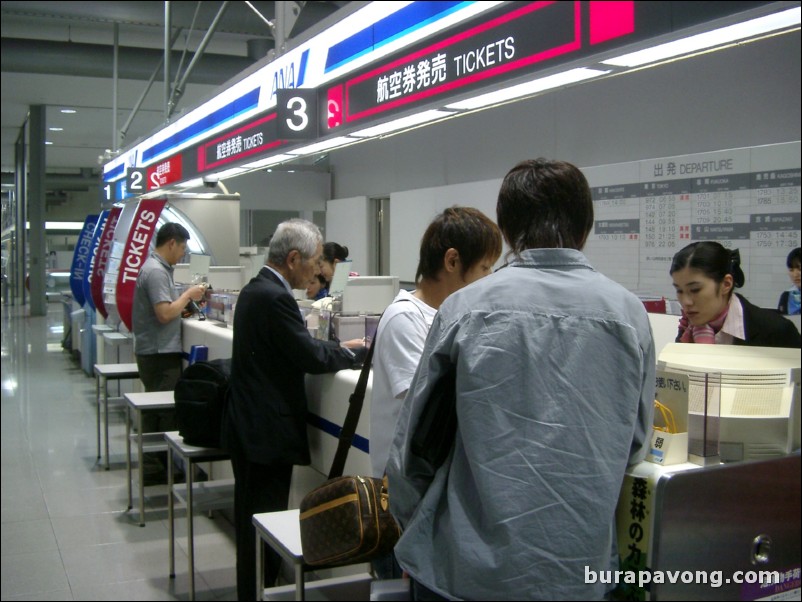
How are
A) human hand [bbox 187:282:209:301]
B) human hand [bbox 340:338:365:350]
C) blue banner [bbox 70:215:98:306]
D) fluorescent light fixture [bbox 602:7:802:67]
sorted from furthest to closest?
1. blue banner [bbox 70:215:98:306]
2. human hand [bbox 187:282:209:301]
3. human hand [bbox 340:338:365:350]
4. fluorescent light fixture [bbox 602:7:802:67]

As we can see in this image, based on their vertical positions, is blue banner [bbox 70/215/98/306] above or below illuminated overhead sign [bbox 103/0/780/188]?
below

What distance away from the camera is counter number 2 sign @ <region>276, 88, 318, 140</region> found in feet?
10.9

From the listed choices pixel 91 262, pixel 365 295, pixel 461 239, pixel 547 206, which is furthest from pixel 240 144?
pixel 91 262

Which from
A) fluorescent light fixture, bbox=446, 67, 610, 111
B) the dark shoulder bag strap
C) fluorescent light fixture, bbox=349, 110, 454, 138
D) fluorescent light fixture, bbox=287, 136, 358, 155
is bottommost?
Answer: the dark shoulder bag strap

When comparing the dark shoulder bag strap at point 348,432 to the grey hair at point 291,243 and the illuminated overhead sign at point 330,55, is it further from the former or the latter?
the illuminated overhead sign at point 330,55

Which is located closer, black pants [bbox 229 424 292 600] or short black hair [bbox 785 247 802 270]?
black pants [bbox 229 424 292 600]

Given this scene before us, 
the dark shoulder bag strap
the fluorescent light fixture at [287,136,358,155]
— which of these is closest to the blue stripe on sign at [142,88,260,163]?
the fluorescent light fixture at [287,136,358,155]

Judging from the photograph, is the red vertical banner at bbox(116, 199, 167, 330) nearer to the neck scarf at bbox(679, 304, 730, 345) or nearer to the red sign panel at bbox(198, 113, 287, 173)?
the red sign panel at bbox(198, 113, 287, 173)

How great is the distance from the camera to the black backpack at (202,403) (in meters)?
3.15

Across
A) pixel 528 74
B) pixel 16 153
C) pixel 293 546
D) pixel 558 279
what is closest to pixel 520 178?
pixel 558 279

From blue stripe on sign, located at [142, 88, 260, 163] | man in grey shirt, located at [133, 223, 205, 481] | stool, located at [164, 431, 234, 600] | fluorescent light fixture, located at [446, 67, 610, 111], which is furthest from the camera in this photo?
man in grey shirt, located at [133, 223, 205, 481]

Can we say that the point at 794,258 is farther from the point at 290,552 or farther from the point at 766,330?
the point at 290,552

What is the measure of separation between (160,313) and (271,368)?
2272mm

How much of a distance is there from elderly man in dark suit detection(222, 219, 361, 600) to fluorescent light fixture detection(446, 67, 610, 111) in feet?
2.70
